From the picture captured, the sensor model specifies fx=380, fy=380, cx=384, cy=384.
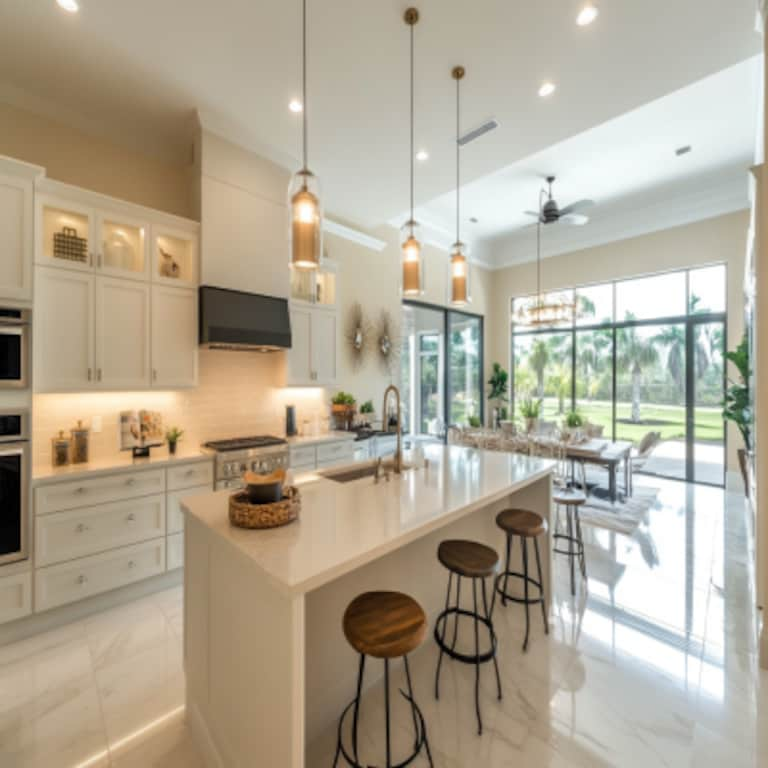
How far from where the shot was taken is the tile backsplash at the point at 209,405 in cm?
290

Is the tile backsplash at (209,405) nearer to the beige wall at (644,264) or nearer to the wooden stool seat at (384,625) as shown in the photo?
the wooden stool seat at (384,625)

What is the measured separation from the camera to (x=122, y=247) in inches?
118

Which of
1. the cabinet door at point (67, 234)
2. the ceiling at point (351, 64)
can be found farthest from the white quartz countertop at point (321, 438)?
the ceiling at point (351, 64)

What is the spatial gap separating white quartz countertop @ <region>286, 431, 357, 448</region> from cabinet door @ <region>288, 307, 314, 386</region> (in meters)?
0.60

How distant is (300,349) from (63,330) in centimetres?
203

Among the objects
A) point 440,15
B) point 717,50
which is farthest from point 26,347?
point 717,50

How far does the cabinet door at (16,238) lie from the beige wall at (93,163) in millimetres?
810

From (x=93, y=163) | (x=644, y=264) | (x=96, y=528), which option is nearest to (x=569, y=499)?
(x=96, y=528)

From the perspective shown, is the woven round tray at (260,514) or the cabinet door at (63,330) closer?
the woven round tray at (260,514)

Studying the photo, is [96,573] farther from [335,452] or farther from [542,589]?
[542,589]

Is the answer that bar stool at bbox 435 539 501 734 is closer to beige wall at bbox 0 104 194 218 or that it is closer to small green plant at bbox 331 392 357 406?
small green plant at bbox 331 392 357 406

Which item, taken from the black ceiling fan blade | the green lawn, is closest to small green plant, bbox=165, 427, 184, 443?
the black ceiling fan blade

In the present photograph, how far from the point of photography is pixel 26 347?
2375 millimetres

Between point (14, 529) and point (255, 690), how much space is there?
210 centimetres
